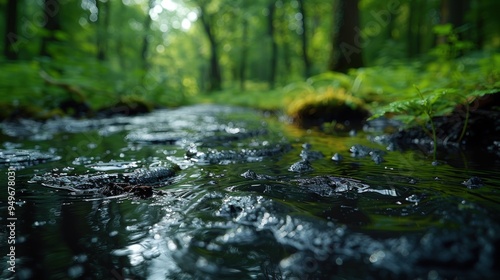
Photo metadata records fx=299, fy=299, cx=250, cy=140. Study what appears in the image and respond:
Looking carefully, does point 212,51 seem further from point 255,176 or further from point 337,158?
point 255,176

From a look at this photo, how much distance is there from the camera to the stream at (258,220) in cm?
81

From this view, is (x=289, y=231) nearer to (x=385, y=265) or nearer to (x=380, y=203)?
(x=385, y=265)

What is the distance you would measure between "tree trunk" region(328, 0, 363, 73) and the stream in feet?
19.1

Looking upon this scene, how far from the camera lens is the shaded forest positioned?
529 cm

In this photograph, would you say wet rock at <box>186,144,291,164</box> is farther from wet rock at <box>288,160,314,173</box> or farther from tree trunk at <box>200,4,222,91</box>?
tree trunk at <box>200,4,222,91</box>

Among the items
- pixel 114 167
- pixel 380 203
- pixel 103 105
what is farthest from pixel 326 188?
pixel 103 105

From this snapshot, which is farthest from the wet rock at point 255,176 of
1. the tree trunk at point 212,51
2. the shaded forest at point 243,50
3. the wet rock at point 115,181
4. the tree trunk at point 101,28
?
the tree trunk at point 212,51

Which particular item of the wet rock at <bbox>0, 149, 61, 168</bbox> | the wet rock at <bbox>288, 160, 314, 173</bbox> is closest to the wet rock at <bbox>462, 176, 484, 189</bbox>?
the wet rock at <bbox>288, 160, 314, 173</bbox>

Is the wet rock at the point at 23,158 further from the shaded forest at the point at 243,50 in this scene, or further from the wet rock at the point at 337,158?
the shaded forest at the point at 243,50

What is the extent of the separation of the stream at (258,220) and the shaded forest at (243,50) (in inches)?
52.2

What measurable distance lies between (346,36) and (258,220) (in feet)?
24.2

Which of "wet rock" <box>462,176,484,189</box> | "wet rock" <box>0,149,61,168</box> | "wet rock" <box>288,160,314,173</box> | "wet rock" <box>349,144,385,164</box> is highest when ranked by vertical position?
"wet rock" <box>0,149,61,168</box>

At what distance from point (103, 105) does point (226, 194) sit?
7471mm

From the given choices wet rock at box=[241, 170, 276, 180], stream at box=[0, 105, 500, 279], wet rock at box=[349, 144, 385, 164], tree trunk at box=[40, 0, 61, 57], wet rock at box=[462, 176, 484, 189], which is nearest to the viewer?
stream at box=[0, 105, 500, 279]
